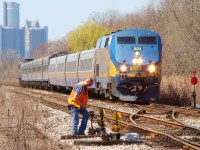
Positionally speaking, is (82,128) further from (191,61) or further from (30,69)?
(30,69)

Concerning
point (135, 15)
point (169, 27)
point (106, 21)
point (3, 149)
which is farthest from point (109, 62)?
point (106, 21)

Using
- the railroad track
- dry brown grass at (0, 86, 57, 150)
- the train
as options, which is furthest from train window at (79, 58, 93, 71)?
dry brown grass at (0, 86, 57, 150)

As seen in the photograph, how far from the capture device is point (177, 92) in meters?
24.8

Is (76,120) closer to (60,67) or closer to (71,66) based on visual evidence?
(71,66)

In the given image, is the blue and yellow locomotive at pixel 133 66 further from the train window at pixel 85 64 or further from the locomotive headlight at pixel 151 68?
the train window at pixel 85 64

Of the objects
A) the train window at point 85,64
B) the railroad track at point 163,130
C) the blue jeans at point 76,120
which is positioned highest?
the train window at point 85,64

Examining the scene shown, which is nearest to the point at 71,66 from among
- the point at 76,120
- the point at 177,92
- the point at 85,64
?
the point at 85,64

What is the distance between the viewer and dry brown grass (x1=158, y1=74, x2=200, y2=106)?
2327 cm

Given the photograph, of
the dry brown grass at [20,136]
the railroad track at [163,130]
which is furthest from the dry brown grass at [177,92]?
the dry brown grass at [20,136]

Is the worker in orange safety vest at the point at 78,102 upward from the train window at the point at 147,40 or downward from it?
downward

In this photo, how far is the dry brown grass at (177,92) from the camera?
23266 millimetres

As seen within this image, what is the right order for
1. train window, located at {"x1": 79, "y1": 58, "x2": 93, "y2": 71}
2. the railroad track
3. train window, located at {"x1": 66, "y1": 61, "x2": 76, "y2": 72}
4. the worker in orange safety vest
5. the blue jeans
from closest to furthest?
1. the railroad track
2. the worker in orange safety vest
3. the blue jeans
4. train window, located at {"x1": 79, "y1": 58, "x2": 93, "y2": 71}
5. train window, located at {"x1": 66, "y1": 61, "x2": 76, "y2": 72}

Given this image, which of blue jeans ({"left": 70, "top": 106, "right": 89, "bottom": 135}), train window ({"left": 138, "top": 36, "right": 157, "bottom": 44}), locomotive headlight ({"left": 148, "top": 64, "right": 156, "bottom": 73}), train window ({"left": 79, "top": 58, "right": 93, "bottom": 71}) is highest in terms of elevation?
train window ({"left": 138, "top": 36, "right": 157, "bottom": 44})

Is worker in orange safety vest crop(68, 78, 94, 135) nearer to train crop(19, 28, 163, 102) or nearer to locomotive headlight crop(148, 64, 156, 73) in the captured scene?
train crop(19, 28, 163, 102)
